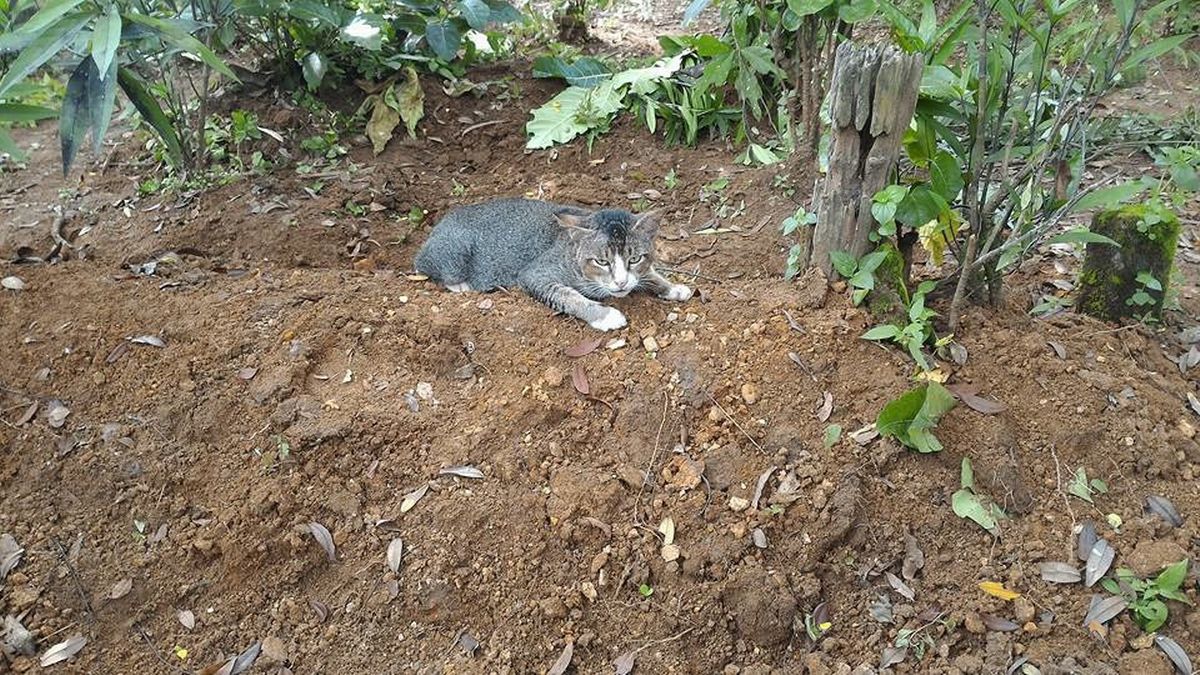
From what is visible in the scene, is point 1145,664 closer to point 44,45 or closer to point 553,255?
point 553,255

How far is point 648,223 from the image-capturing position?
394 cm

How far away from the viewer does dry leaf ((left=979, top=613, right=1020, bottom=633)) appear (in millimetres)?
2672

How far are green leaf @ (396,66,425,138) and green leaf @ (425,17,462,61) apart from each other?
0.29 metres

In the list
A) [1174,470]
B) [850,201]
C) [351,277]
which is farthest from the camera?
[351,277]

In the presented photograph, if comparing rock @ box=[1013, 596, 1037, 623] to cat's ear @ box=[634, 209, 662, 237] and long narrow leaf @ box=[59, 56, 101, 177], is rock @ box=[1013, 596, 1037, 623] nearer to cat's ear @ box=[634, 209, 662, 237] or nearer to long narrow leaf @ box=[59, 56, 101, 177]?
cat's ear @ box=[634, 209, 662, 237]

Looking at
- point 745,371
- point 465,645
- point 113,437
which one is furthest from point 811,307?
point 113,437

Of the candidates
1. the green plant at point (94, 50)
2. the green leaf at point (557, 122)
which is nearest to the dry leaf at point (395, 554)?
the green plant at point (94, 50)

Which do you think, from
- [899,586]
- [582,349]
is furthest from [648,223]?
[899,586]

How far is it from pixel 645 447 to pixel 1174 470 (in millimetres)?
1943

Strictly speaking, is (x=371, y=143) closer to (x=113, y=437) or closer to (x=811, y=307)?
(x=113, y=437)

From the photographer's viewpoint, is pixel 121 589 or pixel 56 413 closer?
pixel 121 589

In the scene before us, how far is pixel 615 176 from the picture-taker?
547 cm

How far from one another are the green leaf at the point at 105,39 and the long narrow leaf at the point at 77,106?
0.35m

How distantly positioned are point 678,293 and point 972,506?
158cm
